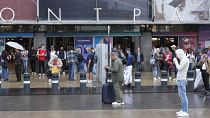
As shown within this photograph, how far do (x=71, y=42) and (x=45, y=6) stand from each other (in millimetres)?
2996

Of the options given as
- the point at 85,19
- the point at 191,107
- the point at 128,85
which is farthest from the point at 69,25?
the point at 191,107

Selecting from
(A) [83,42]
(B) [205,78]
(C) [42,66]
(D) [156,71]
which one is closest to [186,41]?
(A) [83,42]

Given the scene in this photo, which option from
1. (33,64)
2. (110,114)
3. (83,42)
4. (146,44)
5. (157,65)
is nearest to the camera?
(110,114)

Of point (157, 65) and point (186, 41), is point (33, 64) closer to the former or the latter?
point (157, 65)

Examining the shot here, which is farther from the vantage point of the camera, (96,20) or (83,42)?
(83,42)

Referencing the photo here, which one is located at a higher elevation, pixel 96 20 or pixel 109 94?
pixel 96 20

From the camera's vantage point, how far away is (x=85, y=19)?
31.6m

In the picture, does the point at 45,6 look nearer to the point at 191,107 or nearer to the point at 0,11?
the point at 0,11

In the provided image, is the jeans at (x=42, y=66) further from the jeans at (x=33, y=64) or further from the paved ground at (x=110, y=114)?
the paved ground at (x=110, y=114)

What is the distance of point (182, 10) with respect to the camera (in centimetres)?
3212

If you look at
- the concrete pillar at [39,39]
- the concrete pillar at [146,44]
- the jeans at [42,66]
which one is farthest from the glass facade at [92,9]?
the jeans at [42,66]

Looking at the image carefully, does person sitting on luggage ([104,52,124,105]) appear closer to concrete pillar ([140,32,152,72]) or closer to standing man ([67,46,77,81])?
standing man ([67,46,77,81])

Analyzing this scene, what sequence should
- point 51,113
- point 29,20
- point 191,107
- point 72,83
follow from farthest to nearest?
1. point 29,20
2. point 72,83
3. point 191,107
4. point 51,113

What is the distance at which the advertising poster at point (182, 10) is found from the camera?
32.0 m
